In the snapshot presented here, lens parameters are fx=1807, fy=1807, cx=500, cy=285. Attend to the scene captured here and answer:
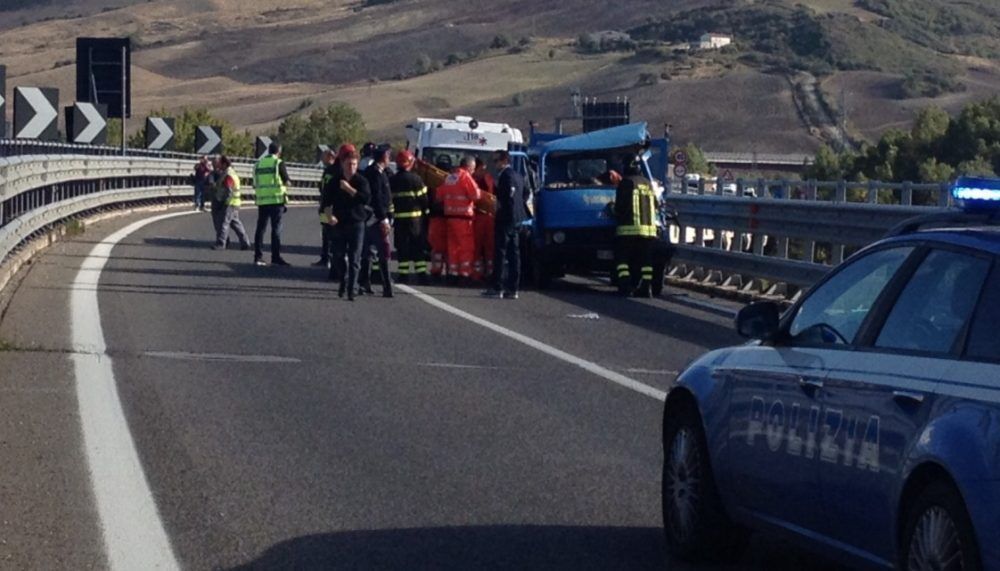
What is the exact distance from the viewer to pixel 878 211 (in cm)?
1739

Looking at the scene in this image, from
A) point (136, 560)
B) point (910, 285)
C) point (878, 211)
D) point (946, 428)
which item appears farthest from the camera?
point (878, 211)

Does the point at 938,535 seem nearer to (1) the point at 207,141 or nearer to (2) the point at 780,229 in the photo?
(2) the point at 780,229

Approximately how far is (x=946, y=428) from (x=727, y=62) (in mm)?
109517

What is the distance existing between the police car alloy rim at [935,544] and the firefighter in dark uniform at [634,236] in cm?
1550

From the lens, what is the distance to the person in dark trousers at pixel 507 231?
68.3ft

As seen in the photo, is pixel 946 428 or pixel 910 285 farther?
pixel 910 285

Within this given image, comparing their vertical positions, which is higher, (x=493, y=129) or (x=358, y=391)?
(x=493, y=129)

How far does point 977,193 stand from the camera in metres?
6.57

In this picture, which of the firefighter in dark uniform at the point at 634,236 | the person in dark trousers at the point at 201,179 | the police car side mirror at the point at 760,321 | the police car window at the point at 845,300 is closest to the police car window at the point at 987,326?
the police car window at the point at 845,300

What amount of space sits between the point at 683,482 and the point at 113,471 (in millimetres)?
3185

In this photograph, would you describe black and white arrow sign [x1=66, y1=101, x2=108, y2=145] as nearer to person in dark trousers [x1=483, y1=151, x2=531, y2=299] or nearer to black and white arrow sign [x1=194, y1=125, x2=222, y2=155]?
person in dark trousers [x1=483, y1=151, x2=531, y2=299]

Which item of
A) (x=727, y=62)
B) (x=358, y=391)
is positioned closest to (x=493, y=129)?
(x=358, y=391)

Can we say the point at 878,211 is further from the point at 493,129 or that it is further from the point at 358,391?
the point at 493,129

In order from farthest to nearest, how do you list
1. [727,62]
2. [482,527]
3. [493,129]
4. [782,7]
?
[782,7] < [727,62] < [493,129] < [482,527]
